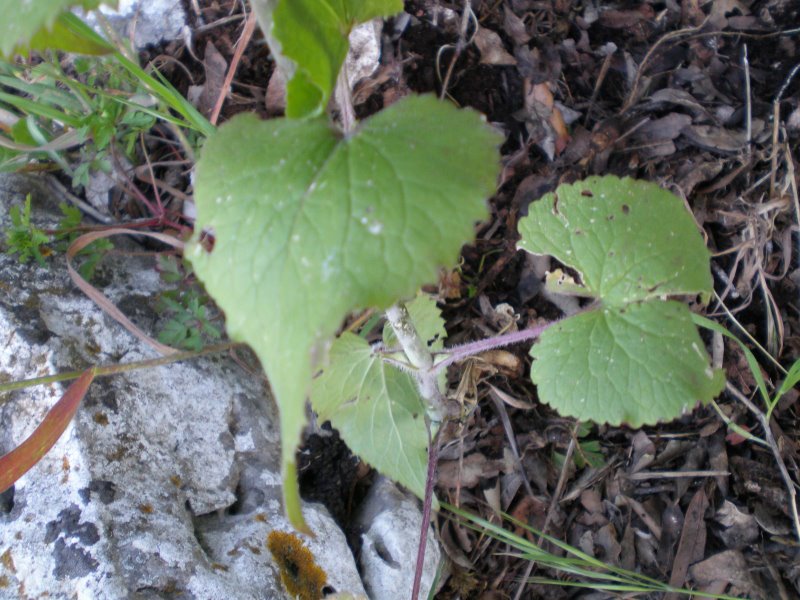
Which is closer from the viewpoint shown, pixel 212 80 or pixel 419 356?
pixel 419 356

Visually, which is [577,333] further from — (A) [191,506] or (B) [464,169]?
(A) [191,506]

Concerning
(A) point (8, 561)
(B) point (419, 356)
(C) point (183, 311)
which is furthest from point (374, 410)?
(A) point (8, 561)

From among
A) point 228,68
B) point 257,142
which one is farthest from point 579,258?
point 228,68

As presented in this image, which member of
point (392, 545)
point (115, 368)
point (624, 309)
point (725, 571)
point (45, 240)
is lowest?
point (725, 571)

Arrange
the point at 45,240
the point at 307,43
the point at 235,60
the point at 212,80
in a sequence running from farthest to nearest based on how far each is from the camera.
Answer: the point at 212,80 → the point at 235,60 → the point at 45,240 → the point at 307,43

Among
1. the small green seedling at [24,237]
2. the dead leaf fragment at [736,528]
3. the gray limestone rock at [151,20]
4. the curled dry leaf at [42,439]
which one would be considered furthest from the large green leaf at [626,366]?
the gray limestone rock at [151,20]

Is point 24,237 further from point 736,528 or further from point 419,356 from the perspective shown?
point 736,528

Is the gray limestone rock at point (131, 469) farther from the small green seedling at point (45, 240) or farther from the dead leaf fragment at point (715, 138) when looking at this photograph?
the dead leaf fragment at point (715, 138)

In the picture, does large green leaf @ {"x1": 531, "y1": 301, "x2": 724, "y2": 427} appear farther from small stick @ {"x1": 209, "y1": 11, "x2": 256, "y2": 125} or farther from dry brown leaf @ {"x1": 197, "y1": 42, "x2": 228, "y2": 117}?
dry brown leaf @ {"x1": 197, "y1": 42, "x2": 228, "y2": 117}
